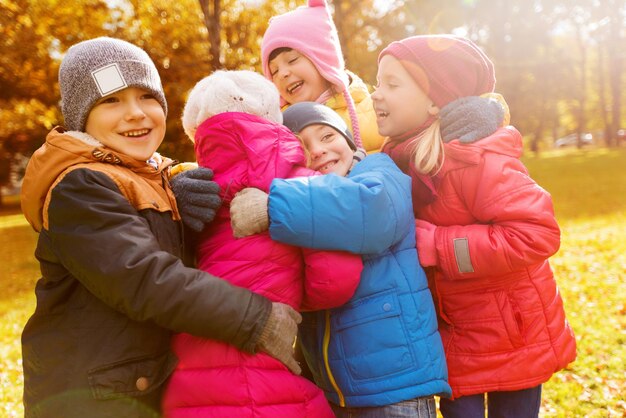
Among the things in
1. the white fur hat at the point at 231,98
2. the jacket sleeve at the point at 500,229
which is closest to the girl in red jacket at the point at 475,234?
the jacket sleeve at the point at 500,229

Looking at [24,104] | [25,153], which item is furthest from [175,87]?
[25,153]

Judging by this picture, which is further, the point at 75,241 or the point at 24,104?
the point at 24,104

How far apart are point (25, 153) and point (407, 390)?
28.6 m

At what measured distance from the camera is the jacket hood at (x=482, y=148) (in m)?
2.44

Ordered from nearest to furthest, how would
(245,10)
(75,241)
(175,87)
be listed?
(75,241) < (175,87) < (245,10)

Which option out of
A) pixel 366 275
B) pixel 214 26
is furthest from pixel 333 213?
pixel 214 26

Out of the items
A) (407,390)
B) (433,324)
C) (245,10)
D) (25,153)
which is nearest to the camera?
(407,390)

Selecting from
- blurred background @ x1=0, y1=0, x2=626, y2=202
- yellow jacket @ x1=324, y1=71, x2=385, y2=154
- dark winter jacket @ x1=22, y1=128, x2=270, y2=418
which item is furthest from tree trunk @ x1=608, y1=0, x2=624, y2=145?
dark winter jacket @ x1=22, y1=128, x2=270, y2=418

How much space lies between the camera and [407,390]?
7.45 feet

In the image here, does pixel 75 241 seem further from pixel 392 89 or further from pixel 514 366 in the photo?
pixel 514 366

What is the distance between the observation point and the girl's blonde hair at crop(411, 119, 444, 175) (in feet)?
8.11

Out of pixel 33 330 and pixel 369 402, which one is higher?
pixel 33 330

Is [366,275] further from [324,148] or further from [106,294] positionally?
[106,294]

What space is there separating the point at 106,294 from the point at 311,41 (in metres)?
1.98
